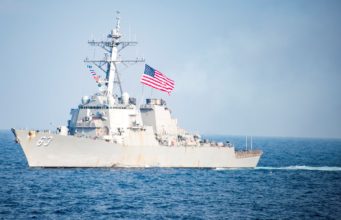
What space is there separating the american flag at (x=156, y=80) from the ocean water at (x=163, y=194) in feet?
20.2

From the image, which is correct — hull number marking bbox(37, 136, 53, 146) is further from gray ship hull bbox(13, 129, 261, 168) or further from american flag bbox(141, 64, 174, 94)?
american flag bbox(141, 64, 174, 94)

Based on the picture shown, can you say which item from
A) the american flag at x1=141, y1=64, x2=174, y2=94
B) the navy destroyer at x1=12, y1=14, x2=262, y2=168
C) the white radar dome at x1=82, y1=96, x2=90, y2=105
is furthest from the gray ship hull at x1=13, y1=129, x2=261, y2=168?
the white radar dome at x1=82, y1=96, x2=90, y2=105

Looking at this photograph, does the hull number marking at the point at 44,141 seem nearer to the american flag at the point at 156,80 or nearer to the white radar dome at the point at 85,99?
the white radar dome at the point at 85,99

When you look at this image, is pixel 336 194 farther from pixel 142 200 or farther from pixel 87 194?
pixel 87 194

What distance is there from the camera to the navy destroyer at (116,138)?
38875mm

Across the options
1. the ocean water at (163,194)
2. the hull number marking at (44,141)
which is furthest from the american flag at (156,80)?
the hull number marking at (44,141)

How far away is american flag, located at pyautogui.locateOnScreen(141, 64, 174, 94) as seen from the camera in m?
43.8

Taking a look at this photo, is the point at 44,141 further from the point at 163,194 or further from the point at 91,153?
the point at 163,194

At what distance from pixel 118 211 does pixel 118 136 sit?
15.3 meters

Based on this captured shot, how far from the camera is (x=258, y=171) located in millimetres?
49125

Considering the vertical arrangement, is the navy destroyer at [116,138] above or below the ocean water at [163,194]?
above

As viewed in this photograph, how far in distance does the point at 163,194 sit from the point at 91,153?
8.90m

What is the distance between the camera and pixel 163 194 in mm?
32500

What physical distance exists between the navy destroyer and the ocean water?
0.90 meters
